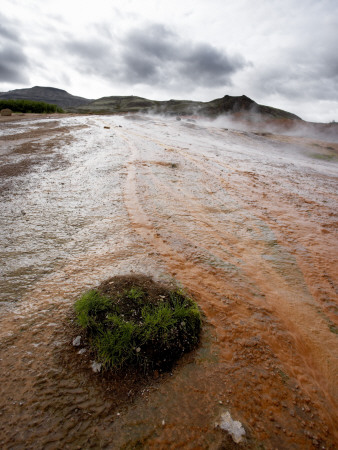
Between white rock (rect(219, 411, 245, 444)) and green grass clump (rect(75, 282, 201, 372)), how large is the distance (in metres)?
0.47

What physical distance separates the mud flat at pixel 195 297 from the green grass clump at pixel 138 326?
0.13 metres

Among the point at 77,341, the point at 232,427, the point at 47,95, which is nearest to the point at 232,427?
the point at 232,427

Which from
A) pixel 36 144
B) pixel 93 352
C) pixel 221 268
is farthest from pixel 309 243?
pixel 36 144

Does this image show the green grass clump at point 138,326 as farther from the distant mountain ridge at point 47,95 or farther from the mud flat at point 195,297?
the distant mountain ridge at point 47,95

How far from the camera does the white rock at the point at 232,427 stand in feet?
4.66

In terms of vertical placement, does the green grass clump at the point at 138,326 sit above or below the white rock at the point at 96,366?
above

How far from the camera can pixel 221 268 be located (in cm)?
288

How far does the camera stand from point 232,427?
1.46 metres

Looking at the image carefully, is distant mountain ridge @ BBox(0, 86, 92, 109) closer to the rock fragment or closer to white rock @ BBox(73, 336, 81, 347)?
white rock @ BBox(73, 336, 81, 347)

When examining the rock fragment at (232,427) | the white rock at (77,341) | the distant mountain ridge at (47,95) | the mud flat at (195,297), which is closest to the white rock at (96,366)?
the mud flat at (195,297)

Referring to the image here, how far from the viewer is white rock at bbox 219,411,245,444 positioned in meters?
1.42

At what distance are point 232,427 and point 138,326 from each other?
34.4 inches

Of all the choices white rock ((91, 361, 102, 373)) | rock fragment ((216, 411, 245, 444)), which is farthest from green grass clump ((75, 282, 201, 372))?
rock fragment ((216, 411, 245, 444))


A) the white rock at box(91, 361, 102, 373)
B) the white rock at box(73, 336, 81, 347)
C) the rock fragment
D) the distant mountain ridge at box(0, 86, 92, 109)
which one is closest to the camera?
the rock fragment
